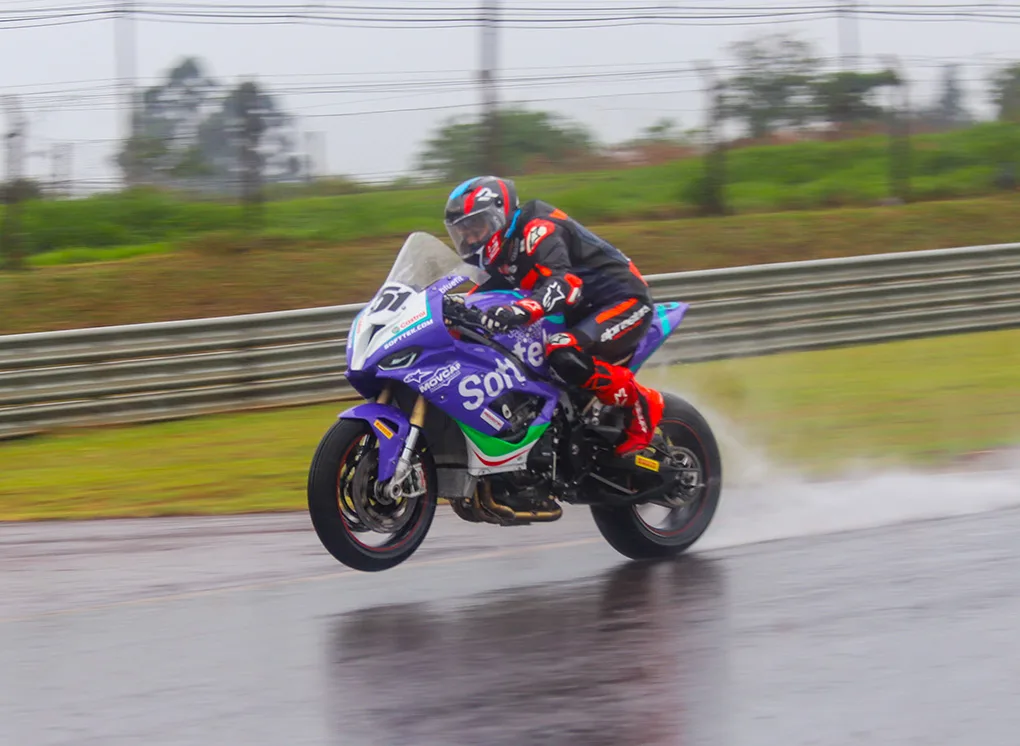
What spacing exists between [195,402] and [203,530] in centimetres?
459

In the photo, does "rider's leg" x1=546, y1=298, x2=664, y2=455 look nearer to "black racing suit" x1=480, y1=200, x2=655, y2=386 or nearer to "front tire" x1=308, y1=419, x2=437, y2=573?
"black racing suit" x1=480, y1=200, x2=655, y2=386

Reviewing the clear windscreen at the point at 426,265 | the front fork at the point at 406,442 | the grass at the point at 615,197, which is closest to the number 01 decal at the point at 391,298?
the clear windscreen at the point at 426,265

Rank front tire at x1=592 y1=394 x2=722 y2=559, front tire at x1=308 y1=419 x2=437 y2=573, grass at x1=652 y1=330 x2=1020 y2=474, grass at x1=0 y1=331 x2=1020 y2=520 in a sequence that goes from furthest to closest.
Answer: grass at x1=652 y1=330 x2=1020 y2=474
grass at x1=0 y1=331 x2=1020 y2=520
front tire at x1=592 y1=394 x2=722 y2=559
front tire at x1=308 y1=419 x2=437 y2=573

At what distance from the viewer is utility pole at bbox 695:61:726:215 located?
1714cm

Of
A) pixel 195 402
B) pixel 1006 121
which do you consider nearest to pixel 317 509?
pixel 195 402

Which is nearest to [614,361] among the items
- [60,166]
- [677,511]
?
[677,511]

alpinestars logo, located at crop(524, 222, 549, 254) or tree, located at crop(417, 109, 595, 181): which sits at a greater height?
alpinestars logo, located at crop(524, 222, 549, 254)

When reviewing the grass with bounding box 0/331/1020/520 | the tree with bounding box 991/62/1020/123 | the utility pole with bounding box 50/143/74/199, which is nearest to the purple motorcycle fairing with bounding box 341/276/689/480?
the grass with bounding box 0/331/1020/520

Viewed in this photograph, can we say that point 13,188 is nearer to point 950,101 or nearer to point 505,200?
point 505,200

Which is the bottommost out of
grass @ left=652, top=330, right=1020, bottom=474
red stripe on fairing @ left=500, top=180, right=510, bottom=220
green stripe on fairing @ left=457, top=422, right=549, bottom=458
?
grass @ left=652, top=330, right=1020, bottom=474

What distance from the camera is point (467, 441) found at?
21.6 ft

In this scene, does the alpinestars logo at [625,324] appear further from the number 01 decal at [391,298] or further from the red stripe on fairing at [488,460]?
the number 01 decal at [391,298]

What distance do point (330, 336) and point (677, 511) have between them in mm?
6713

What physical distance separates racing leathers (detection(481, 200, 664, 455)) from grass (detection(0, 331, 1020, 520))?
2899mm
